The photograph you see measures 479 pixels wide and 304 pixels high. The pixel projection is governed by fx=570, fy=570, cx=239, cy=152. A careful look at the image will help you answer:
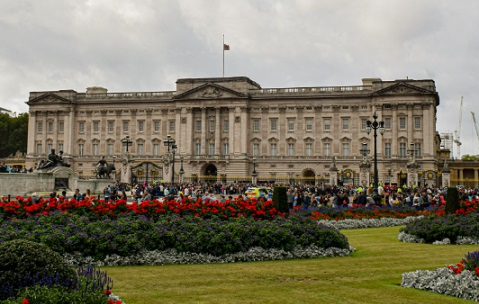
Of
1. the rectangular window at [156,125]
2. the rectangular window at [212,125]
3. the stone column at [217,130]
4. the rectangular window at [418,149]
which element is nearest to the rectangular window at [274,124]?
the stone column at [217,130]

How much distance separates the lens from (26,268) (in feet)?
23.2

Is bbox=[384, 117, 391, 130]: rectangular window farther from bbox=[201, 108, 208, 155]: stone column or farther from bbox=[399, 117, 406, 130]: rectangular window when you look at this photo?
bbox=[201, 108, 208, 155]: stone column

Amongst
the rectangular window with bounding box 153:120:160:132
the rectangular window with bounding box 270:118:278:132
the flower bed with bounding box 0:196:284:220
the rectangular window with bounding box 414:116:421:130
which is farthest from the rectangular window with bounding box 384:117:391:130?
the flower bed with bounding box 0:196:284:220

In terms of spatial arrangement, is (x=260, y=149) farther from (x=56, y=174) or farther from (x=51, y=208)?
(x=51, y=208)

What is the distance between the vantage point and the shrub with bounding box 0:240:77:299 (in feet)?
22.9

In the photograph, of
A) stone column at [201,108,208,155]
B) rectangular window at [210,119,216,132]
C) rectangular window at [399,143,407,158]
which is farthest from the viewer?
→ rectangular window at [210,119,216,132]

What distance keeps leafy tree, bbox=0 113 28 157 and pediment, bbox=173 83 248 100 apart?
36364mm

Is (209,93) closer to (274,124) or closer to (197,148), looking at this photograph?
(197,148)

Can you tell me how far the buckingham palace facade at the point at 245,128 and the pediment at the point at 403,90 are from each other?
0.12 meters

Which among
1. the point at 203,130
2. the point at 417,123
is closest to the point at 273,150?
the point at 203,130

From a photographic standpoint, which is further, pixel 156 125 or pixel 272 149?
pixel 156 125

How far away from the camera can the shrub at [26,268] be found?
6984 millimetres

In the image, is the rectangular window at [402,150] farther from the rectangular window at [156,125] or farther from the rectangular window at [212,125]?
the rectangular window at [156,125]

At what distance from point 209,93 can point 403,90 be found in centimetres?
2552
